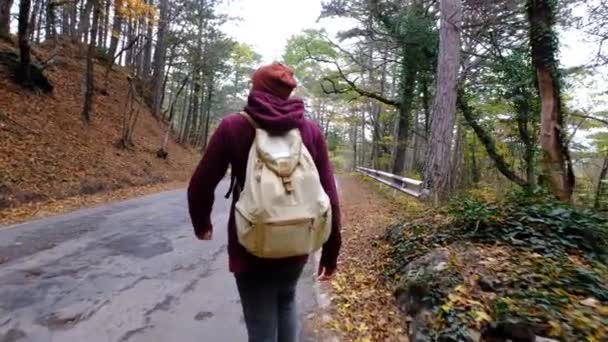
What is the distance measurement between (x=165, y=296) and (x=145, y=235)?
273 cm

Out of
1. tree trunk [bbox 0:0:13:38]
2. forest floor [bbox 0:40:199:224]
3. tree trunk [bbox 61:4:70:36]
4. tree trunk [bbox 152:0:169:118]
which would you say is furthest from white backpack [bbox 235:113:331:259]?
tree trunk [bbox 61:4:70:36]

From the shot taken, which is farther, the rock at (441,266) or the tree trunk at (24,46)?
the tree trunk at (24,46)

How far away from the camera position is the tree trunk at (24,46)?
11328 millimetres

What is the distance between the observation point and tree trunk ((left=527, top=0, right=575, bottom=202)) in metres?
6.46

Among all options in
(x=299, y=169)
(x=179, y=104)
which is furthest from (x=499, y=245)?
(x=179, y=104)

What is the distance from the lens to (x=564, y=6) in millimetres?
8633

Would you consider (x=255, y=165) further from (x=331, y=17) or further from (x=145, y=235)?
(x=331, y=17)

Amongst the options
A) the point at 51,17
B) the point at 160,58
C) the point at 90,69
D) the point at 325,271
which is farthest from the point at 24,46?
the point at 325,271

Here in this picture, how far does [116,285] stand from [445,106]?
6579 mm

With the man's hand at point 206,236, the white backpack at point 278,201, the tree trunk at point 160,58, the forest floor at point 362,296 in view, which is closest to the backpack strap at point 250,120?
the white backpack at point 278,201

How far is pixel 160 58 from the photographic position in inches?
826

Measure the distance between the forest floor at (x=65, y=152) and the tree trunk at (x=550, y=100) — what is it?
9415 mm

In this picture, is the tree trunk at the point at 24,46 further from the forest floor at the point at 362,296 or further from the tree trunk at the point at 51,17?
the forest floor at the point at 362,296

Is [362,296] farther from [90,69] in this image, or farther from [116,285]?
[90,69]
